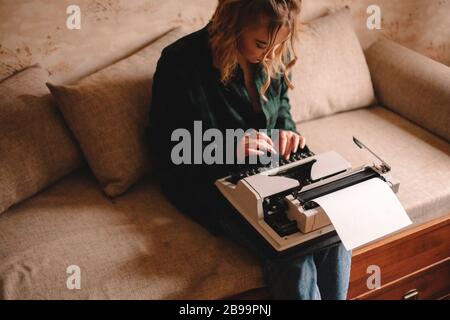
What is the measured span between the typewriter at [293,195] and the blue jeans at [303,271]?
0.12 feet

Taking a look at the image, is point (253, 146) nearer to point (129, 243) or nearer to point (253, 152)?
point (253, 152)

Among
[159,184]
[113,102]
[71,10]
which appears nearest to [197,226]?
[159,184]

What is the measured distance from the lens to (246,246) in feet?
4.18

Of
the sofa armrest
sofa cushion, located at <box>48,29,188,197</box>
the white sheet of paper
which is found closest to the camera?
the white sheet of paper

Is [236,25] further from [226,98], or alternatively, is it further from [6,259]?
[6,259]

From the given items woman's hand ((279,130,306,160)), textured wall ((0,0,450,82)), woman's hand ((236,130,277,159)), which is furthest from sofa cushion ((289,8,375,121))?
woman's hand ((236,130,277,159))

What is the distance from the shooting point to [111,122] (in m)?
1.46

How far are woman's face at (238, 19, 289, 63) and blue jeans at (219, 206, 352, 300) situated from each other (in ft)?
1.47

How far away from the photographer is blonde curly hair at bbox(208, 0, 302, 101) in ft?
3.90

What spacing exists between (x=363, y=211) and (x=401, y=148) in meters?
0.67

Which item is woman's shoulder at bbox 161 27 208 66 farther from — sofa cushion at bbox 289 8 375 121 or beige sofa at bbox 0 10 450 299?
sofa cushion at bbox 289 8 375 121

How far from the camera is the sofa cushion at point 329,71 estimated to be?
1826 mm

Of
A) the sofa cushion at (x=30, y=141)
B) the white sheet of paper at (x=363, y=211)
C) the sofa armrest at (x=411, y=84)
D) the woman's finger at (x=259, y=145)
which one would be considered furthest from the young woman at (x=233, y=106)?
the sofa armrest at (x=411, y=84)

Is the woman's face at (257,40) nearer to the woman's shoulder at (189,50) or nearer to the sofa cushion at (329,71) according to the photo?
the woman's shoulder at (189,50)
